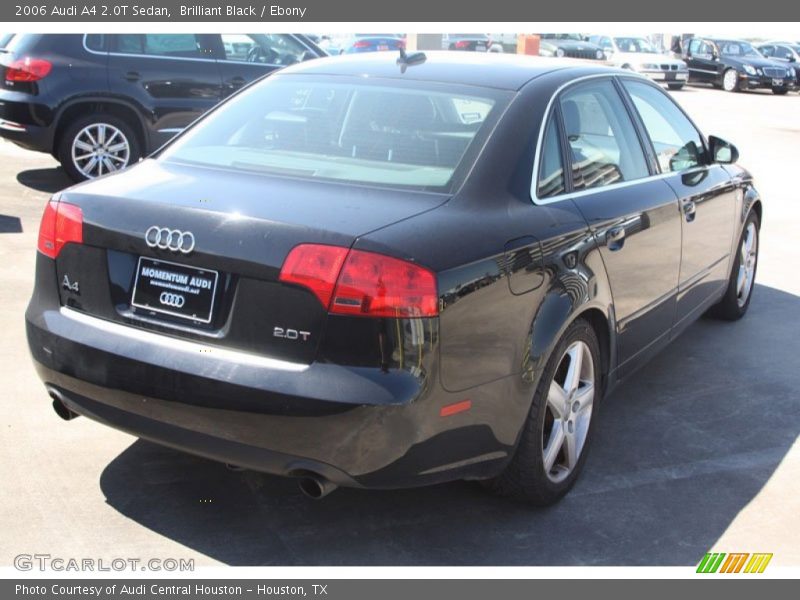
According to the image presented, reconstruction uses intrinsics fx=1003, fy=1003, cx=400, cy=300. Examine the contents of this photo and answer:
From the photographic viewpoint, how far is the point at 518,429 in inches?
141

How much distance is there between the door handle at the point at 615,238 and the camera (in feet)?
13.8

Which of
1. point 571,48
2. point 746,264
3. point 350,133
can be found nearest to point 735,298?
point 746,264

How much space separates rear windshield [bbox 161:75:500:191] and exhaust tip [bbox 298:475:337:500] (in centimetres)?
110

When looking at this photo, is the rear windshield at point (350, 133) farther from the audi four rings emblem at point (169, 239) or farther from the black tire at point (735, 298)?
the black tire at point (735, 298)

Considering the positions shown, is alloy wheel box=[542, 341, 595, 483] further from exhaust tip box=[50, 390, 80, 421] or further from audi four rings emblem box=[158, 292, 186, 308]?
exhaust tip box=[50, 390, 80, 421]

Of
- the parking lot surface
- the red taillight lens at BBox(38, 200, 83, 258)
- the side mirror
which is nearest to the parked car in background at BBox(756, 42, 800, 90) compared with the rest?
the side mirror

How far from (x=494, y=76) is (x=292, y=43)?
23.0 feet

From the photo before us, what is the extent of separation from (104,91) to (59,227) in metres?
6.33

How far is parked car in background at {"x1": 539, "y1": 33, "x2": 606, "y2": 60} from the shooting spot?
102 feet

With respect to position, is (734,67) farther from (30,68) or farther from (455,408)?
(455,408)

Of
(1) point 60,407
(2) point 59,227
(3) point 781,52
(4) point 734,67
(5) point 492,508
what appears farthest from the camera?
(3) point 781,52

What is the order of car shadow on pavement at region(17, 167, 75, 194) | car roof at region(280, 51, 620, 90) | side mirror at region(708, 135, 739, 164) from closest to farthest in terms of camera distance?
car roof at region(280, 51, 620, 90), side mirror at region(708, 135, 739, 164), car shadow on pavement at region(17, 167, 75, 194)

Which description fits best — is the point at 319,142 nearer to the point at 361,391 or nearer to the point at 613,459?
the point at 361,391

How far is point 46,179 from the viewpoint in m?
10.2
